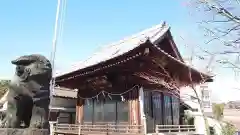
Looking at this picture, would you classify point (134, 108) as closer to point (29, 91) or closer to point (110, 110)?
point (110, 110)

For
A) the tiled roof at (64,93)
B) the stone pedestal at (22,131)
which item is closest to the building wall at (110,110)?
the tiled roof at (64,93)

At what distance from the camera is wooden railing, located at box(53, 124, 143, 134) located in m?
10.2

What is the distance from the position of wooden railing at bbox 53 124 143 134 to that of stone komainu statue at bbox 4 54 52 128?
5363mm

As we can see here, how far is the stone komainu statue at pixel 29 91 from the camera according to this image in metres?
5.47

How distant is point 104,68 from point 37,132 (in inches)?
231

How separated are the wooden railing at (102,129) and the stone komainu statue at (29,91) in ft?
17.6

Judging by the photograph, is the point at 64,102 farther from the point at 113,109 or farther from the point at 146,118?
the point at 146,118

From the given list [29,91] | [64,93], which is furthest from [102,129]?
[64,93]

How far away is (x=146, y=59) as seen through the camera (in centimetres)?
1026

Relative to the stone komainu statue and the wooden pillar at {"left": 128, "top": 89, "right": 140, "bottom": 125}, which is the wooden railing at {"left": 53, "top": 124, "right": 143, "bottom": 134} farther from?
the stone komainu statue

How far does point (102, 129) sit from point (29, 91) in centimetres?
636

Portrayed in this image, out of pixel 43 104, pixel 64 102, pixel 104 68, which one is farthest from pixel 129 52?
pixel 64 102

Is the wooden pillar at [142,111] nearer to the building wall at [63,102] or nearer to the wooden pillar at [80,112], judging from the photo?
the wooden pillar at [80,112]

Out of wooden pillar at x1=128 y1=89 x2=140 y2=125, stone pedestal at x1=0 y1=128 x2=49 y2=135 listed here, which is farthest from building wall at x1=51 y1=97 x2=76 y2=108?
stone pedestal at x1=0 y1=128 x2=49 y2=135
